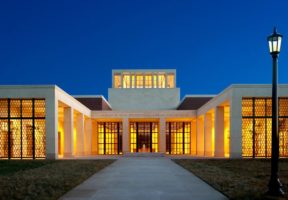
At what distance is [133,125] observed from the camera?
47375 mm

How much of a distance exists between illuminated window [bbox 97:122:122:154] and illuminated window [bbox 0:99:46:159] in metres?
17.4

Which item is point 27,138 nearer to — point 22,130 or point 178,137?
point 22,130

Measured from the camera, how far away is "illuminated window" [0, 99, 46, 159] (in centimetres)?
2952

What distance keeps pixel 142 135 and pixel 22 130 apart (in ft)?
65.6

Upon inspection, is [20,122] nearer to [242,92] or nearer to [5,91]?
[5,91]

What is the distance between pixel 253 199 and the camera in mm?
9328

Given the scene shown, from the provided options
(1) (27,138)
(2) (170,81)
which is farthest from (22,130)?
(2) (170,81)

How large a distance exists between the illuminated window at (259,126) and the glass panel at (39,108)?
15.4 m

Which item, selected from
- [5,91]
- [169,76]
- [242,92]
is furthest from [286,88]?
[169,76]

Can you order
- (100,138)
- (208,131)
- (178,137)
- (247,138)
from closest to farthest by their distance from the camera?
(247,138)
(208,131)
(178,137)
(100,138)

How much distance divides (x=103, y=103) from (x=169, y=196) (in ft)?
128

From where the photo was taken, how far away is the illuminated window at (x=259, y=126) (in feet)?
97.0

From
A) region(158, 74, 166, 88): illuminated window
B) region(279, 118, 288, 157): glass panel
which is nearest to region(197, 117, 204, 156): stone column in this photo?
region(279, 118, 288, 157): glass panel

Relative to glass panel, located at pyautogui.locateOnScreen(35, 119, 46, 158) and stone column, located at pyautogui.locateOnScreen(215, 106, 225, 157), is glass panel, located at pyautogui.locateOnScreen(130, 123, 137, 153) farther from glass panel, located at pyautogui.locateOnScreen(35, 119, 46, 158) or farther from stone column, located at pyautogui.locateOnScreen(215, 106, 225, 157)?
glass panel, located at pyautogui.locateOnScreen(35, 119, 46, 158)
